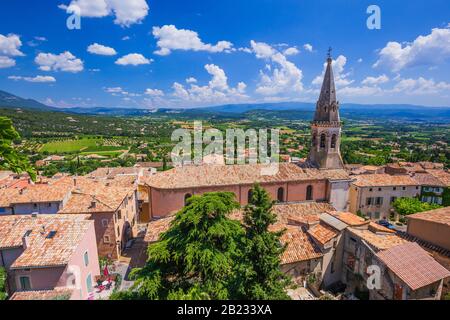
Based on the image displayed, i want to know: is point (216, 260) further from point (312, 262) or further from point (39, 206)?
point (39, 206)

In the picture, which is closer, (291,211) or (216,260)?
(216,260)

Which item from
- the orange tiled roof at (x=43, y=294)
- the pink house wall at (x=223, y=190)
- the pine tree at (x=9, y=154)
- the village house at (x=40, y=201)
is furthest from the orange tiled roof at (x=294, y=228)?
the pine tree at (x=9, y=154)

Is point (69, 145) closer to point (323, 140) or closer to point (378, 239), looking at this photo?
point (323, 140)

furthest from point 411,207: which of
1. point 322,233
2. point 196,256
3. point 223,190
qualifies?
point 196,256

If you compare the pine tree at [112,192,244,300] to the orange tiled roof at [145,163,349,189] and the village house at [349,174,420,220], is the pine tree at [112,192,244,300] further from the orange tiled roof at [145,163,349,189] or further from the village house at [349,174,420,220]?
the village house at [349,174,420,220]
